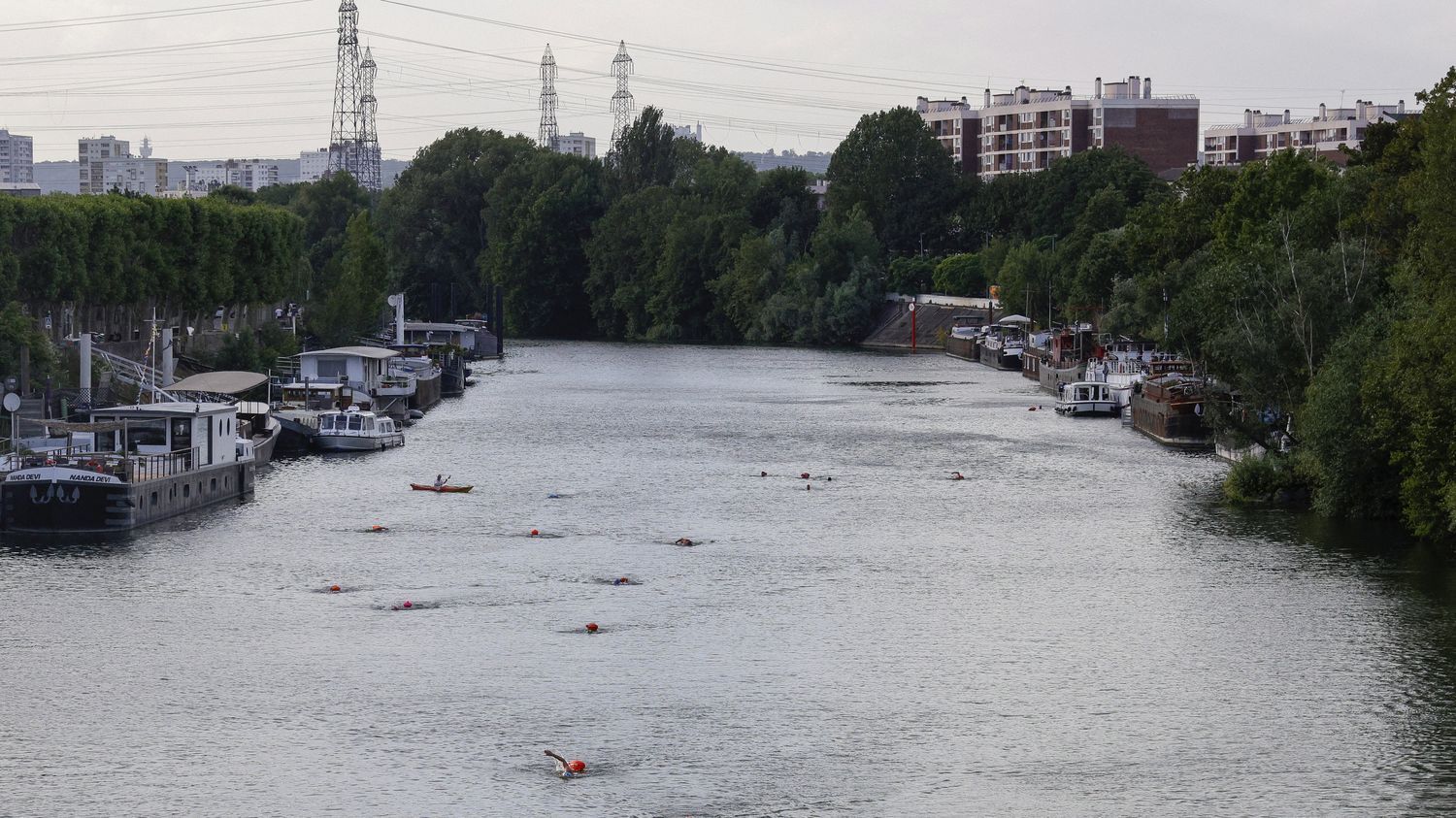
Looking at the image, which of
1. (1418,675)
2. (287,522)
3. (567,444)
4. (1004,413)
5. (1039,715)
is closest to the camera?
(1039,715)

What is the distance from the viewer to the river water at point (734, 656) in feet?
111

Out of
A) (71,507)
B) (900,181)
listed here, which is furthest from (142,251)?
(900,181)

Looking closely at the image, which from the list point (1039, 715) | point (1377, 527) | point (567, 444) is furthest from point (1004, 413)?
point (1039, 715)

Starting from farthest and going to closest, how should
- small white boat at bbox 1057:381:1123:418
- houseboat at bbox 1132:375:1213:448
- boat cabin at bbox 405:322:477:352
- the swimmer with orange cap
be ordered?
boat cabin at bbox 405:322:477:352 → small white boat at bbox 1057:381:1123:418 → houseboat at bbox 1132:375:1213:448 → the swimmer with orange cap

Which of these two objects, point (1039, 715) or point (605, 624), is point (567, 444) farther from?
point (1039, 715)

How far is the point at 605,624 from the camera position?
149ft

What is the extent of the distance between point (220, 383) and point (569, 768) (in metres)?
55.6

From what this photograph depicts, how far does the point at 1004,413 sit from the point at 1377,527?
149 ft

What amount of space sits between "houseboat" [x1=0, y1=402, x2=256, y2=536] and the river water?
1340mm

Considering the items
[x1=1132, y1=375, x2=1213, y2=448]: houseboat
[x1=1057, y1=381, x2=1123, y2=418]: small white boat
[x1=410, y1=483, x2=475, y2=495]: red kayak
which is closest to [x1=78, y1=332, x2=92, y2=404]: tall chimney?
[x1=410, y1=483, x2=475, y2=495]: red kayak

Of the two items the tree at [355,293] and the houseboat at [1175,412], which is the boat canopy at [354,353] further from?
the houseboat at [1175,412]

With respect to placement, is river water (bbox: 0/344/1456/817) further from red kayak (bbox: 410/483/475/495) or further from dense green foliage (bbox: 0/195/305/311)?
dense green foliage (bbox: 0/195/305/311)

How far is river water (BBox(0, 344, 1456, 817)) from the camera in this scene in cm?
3381

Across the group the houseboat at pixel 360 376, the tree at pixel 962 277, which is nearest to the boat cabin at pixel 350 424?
the houseboat at pixel 360 376
